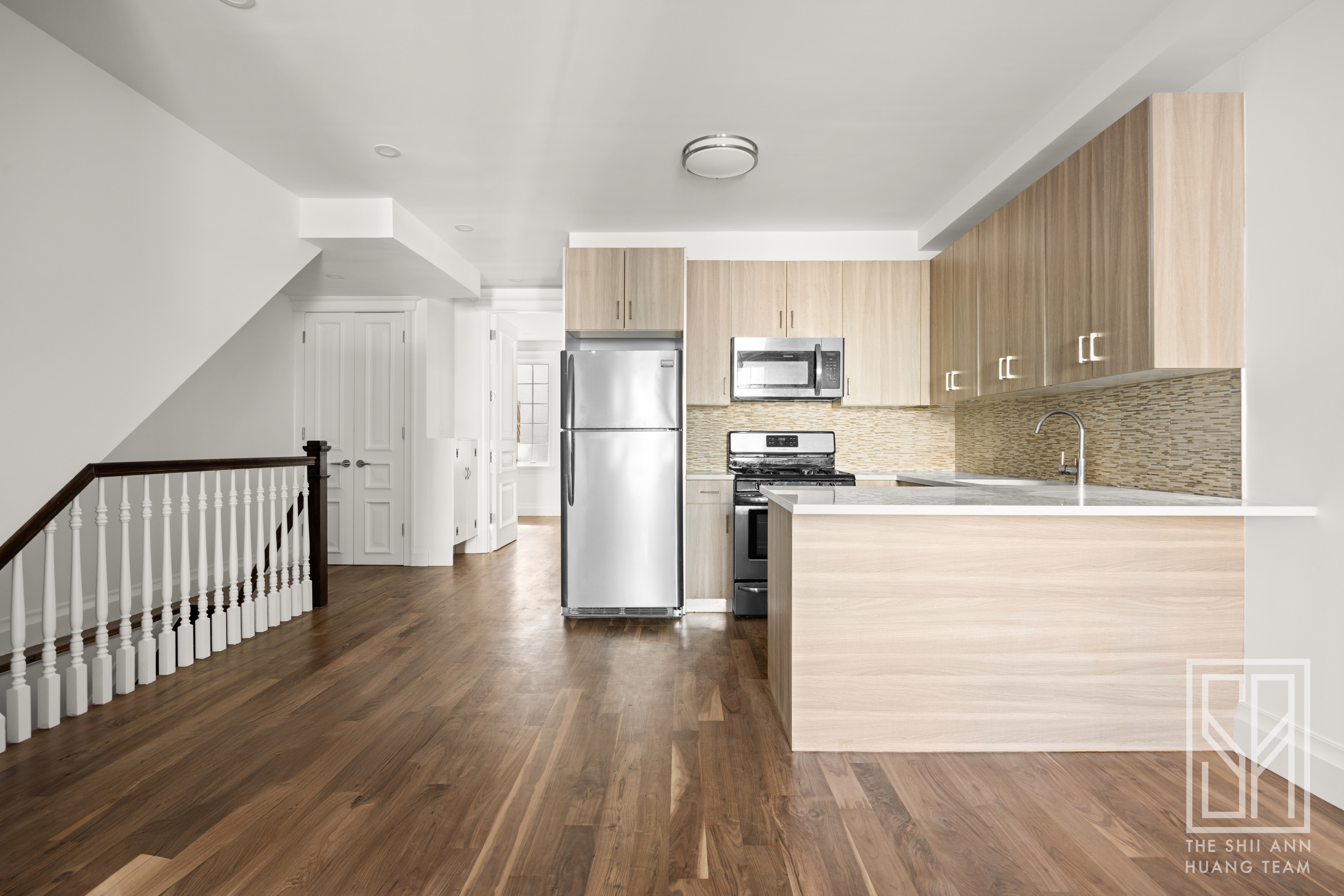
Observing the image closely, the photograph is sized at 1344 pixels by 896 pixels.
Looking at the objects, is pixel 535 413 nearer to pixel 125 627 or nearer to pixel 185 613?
pixel 185 613

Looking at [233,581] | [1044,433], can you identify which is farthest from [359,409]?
[1044,433]

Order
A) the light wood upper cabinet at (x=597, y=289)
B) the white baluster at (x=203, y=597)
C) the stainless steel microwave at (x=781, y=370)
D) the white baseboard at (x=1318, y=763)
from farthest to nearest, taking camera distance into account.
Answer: the stainless steel microwave at (x=781, y=370) → the light wood upper cabinet at (x=597, y=289) → the white baluster at (x=203, y=597) → the white baseboard at (x=1318, y=763)

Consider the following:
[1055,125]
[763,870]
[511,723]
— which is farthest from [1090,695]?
[1055,125]

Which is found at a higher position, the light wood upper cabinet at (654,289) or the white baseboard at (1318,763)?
the light wood upper cabinet at (654,289)

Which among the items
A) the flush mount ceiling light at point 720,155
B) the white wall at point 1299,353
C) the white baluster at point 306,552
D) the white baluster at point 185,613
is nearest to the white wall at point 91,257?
the white baluster at point 185,613

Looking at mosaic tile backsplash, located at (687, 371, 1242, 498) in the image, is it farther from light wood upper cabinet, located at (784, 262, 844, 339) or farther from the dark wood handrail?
the dark wood handrail

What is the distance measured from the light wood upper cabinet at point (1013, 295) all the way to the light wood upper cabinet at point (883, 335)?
31.2 inches

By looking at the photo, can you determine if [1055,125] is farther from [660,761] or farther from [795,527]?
[660,761]

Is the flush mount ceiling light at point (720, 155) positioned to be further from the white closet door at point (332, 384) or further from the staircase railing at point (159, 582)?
the white closet door at point (332, 384)

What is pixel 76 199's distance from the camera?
267 centimetres

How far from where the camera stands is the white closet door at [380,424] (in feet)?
18.3

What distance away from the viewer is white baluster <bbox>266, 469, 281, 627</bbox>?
375 centimetres

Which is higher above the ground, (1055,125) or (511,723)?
(1055,125)

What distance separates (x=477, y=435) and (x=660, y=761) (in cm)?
434
